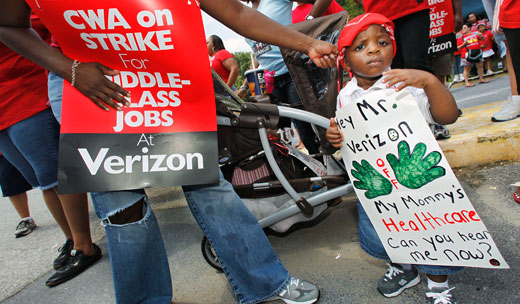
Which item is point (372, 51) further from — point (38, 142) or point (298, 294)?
point (38, 142)

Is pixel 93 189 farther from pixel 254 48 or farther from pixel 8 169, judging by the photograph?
pixel 8 169

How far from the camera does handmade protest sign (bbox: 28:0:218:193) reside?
112cm

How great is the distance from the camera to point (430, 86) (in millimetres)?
1172

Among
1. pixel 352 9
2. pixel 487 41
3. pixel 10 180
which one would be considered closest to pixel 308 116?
pixel 10 180

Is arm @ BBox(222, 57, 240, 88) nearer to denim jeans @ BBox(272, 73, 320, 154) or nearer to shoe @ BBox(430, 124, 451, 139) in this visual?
denim jeans @ BBox(272, 73, 320, 154)

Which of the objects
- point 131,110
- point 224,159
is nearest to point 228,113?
point 224,159

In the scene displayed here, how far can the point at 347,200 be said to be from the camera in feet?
8.32

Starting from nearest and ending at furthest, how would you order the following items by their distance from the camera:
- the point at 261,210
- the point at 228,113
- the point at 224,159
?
1. the point at 228,113
2. the point at 224,159
3. the point at 261,210

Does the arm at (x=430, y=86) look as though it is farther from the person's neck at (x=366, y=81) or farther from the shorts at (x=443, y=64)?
the shorts at (x=443, y=64)

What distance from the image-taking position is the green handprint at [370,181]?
1.29 m

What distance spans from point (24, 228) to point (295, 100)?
3153 mm

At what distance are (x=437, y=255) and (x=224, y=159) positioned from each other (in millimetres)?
1082

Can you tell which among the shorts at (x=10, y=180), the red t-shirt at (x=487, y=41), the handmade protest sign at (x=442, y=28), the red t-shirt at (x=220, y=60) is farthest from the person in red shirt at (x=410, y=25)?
the red t-shirt at (x=487, y=41)

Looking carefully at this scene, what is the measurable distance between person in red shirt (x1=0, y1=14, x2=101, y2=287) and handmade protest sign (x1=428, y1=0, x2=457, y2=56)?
2950 mm
